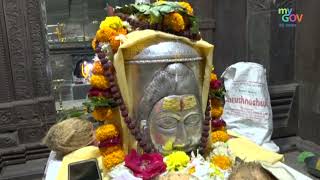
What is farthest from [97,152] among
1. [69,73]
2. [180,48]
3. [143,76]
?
[69,73]

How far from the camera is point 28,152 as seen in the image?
10.4 feet

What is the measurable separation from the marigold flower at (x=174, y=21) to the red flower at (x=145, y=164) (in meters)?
0.68

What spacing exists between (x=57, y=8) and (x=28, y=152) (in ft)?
6.81

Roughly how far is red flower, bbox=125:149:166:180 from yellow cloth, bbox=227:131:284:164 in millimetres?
518

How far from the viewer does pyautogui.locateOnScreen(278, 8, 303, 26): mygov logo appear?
3.32 meters

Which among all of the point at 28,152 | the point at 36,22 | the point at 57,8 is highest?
the point at 57,8

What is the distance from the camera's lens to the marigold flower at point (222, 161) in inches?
64.5

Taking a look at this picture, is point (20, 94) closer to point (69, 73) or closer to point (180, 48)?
point (69, 73)

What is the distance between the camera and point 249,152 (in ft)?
6.07

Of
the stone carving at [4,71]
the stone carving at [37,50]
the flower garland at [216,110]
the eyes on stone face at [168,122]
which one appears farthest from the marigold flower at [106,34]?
the stone carving at [4,71]

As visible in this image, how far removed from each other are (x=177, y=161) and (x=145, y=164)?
0.16 m

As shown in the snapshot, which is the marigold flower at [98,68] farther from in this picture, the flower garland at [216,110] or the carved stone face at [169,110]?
the flower garland at [216,110]

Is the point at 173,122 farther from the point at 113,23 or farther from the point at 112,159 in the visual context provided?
the point at 113,23

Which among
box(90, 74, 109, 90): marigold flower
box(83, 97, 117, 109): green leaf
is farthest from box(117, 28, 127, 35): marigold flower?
box(83, 97, 117, 109): green leaf
